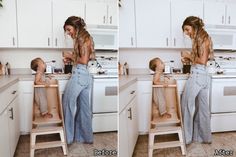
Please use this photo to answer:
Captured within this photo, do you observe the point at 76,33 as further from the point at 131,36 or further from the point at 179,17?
the point at 179,17

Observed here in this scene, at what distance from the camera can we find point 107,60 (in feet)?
4.17

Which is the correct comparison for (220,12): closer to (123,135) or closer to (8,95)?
(123,135)

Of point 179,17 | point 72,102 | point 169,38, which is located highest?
point 179,17

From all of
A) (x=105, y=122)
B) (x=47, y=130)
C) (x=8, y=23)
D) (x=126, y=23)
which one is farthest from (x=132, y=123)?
(x=8, y=23)

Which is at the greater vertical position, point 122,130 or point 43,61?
point 43,61

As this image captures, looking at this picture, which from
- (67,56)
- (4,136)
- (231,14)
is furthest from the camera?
→ (231,14)

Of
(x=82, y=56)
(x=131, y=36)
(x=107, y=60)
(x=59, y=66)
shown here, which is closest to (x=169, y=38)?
(x=131, y=36)

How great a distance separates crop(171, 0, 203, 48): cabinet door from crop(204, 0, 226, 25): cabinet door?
35mm

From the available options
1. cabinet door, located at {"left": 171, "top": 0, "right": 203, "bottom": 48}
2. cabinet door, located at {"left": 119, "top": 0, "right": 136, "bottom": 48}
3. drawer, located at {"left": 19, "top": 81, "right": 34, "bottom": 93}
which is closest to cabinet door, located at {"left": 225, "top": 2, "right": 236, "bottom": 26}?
cabinet door, located at {"left": 171, "top": 0, "right": 203, "bottom": 48}

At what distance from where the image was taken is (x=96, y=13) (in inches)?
49.1

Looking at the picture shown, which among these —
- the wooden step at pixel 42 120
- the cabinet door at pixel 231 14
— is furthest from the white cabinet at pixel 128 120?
the cabinet door at pixel 231 14

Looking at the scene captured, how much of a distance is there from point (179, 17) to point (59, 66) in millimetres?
781

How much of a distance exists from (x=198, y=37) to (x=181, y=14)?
0.59 ft

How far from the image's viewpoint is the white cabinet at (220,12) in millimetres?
1333
